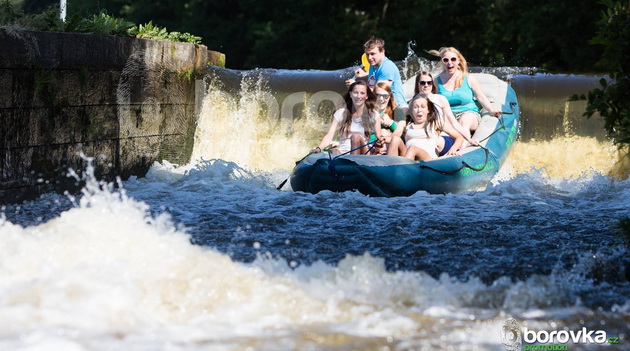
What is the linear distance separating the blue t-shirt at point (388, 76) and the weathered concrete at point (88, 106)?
2373 mm

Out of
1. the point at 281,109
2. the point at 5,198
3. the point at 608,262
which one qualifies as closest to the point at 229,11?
the point at 281,109

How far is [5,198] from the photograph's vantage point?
26.2 ft

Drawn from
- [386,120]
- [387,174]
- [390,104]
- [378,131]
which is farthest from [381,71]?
[387,174]

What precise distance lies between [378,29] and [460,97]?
17.9 m

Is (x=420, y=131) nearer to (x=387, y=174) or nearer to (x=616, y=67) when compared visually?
(x=387, y=174)

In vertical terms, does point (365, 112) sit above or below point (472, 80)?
below

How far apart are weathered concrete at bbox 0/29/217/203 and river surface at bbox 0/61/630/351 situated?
0.92ft

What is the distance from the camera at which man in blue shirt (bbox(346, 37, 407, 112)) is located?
418 inches

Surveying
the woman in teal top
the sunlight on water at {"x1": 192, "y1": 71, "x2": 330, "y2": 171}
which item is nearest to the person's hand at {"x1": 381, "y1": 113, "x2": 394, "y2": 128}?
the woman in teal top

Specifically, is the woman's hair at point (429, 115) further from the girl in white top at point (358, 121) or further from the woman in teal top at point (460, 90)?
the woman in teal top at point (460, 90)

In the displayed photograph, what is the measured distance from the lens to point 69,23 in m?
9.43

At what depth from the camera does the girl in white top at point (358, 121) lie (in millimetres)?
9836

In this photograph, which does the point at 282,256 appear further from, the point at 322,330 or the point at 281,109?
the point at 281,109

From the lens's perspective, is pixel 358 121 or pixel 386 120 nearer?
pixel 358 121
